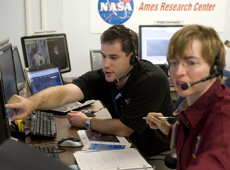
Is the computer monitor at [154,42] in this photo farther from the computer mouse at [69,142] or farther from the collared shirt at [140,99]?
the computer mouse at [69,142]

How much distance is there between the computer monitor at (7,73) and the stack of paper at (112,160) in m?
0.57

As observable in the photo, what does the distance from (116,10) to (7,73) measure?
97.8 inches

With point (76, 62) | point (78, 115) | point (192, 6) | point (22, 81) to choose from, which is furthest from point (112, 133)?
point (192, 6)

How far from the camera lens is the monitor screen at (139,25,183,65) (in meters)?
3.31

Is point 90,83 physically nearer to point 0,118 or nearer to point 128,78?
point 128,78

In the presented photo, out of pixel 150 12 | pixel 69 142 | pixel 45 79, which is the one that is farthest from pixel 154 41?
pixel 69 142

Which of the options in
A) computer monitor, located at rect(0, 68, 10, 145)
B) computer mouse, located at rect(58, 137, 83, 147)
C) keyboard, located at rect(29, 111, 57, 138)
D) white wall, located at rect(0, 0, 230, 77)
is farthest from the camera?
white wall, located at rect(0, 0, 230, 77)

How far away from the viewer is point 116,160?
141cm

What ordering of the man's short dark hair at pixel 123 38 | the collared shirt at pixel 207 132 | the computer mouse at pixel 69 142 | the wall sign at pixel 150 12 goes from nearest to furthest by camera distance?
the collared shirt at pixel 207 132, the computer mouse at pixel 69 142, the man's short dark hair at pixel 123 38, the wall sign at pixel 150 12

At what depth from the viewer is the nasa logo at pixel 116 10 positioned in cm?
400

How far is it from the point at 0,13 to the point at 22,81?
4.30 ft

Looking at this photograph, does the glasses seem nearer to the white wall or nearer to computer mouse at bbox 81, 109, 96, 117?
computer mouse at bbox 81, 109, 96, 117

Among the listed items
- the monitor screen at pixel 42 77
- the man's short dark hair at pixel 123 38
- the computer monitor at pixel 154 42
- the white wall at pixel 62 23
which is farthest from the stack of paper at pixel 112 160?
the white wall at pixel 62 23

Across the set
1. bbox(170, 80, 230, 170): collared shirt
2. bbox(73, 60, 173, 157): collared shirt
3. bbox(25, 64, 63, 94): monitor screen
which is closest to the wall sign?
bbox(25, 64, 63, 94): monitor screen
